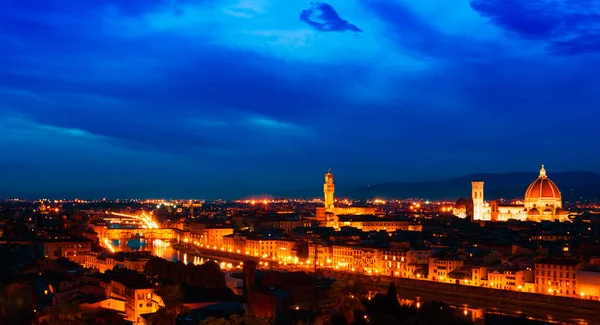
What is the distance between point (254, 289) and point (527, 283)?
44.2 ft

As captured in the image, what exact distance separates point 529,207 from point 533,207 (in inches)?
39.6

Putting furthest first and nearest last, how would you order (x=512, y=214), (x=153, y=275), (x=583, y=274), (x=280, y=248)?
(x=512, y=214) → (x=280, y=248) → (x=583, y=274) → (x=153, y=275)

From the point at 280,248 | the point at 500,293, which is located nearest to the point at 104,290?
the point at 500,293

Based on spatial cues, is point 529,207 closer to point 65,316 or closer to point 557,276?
point 557,276

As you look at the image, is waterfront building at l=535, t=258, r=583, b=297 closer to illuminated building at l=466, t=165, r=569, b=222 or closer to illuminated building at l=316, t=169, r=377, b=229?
illuminated building at l=466, t=165, r=569, b=222

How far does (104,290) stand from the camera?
79.0 ft

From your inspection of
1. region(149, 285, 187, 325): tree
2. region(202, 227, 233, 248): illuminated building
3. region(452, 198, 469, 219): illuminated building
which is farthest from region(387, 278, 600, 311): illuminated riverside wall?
region(452, 198, 469, 219): illuminated building

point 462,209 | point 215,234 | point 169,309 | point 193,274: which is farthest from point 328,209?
point 169,309

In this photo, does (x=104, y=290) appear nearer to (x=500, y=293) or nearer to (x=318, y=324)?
(x=318, y=324)

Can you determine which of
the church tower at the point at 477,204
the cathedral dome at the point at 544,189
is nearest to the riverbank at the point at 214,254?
the church tower at the point at 477,204

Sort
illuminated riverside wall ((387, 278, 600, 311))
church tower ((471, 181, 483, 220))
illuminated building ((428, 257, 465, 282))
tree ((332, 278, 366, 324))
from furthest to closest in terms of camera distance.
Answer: church tower ((471, 181, 483, 220))
illuminated building ((428, 257, 465, 282))
illuminated riverside wall ((387, 278, 600, 311))
tree ((332, 278, 366, 324))

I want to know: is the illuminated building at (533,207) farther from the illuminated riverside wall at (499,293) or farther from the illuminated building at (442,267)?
the illuminated riverside wall at (499,293)

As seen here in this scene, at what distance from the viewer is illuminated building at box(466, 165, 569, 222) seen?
72438mm

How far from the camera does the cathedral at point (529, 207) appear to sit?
72562mm
